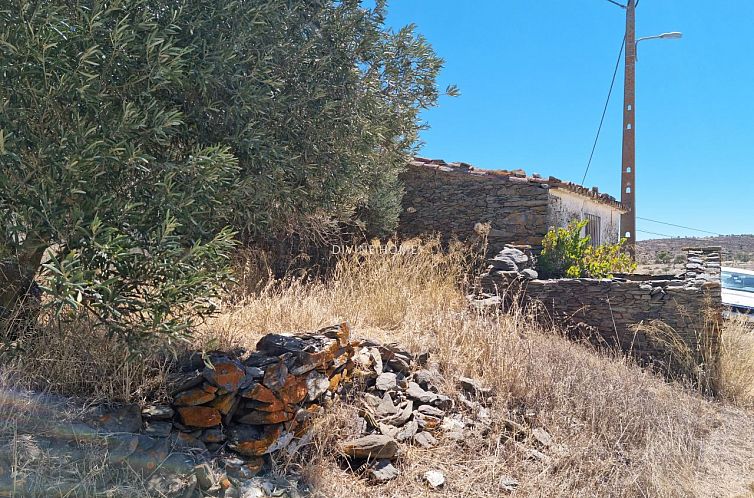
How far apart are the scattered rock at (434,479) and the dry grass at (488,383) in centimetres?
6

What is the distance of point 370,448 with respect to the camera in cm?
429

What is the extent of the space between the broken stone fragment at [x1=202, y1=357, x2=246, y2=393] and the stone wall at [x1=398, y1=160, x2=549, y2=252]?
8.31m

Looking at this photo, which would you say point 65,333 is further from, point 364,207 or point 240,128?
point 364,207

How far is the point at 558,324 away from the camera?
8.82m

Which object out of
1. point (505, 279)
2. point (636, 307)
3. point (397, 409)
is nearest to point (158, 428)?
point (397, 409)

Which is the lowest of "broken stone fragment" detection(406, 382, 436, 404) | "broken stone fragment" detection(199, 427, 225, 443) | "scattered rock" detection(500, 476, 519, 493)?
"scattered rock" detection(500, 476, 519, 493)

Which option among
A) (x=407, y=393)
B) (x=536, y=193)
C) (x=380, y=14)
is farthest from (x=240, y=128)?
(x=536, y=193)

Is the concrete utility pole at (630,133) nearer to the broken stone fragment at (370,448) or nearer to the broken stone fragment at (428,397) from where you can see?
the broken stone fragment at (428,397)

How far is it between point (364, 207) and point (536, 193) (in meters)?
3.92

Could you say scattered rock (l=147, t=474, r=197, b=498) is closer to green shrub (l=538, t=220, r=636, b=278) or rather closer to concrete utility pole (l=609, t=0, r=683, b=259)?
green shrub (l=538, t=220, r=636, b=278)

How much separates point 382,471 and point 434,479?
42 cm

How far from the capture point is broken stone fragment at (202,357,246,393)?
12.4 feet

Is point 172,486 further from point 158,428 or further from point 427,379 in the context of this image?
point 427,379

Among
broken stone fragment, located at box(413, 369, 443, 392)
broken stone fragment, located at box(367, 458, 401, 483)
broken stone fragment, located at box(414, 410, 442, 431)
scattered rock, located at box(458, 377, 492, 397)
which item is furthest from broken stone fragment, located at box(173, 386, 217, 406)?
scattered rock, located at box(458, 377, 492, 397)
